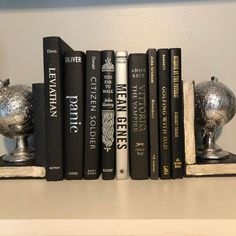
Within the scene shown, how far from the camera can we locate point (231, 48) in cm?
89

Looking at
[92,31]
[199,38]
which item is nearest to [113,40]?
[92,31]

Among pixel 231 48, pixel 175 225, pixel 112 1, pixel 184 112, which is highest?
pixel 112 1

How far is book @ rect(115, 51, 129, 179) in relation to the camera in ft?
2.17

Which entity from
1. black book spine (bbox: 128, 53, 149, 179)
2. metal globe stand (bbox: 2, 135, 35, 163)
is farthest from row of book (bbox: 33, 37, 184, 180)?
metal globe stand (bbox: 2, 135, 35, 163)

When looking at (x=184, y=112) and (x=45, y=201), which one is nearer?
(x=45, y=201)

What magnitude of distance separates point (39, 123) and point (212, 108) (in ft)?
1.20

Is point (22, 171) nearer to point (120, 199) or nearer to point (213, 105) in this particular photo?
point (120, 199)

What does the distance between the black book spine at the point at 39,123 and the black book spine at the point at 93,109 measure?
0.31 ft

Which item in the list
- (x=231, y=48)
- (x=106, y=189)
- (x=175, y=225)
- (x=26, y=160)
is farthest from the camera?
(x=231, y=48)

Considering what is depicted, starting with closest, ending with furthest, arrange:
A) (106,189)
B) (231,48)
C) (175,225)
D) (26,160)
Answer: (175,225), (106,189), (26,160), (231,48)

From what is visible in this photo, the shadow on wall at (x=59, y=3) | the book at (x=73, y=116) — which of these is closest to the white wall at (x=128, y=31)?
the shadow on wall at (x=59, y=3)

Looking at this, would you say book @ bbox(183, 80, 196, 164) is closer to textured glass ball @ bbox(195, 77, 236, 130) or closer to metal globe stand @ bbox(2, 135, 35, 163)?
textured glass ball @ bbox(195, 77, 236, 130)

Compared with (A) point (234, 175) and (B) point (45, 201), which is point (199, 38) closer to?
(A) point (234, 175)

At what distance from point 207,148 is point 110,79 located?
0.27 metres
